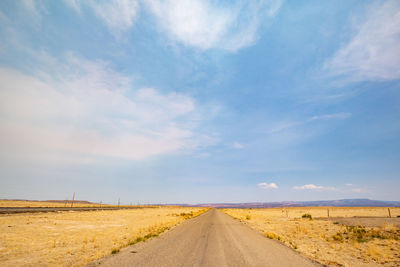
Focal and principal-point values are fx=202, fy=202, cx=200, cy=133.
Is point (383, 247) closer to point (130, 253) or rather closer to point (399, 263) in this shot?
point (399, 263)

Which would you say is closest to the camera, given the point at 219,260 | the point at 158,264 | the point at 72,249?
the point at 158,264

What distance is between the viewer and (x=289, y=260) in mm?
9367

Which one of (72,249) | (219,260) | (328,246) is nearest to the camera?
(219,260)

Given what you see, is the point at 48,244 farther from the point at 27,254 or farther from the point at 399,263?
the point at 399,263

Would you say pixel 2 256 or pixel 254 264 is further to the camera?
pixel 2 256

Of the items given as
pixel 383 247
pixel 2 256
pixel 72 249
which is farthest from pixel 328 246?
pixel 2 256

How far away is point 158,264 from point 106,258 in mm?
2908

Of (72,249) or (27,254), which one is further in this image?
(72,249)

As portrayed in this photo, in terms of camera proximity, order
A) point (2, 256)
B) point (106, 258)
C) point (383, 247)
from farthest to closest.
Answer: point (383, 247)
point (2, 256)
point (106, 258)

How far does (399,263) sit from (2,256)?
19423 mm

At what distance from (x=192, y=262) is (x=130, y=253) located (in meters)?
3.79

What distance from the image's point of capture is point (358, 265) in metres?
9.25

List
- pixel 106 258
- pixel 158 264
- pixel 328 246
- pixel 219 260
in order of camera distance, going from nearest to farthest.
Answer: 1. pixel 158 264
2. pixel 219 260
3. pixel 106 258
4. pixel 328 246

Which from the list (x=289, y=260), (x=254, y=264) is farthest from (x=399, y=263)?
(x=254, y=264)
